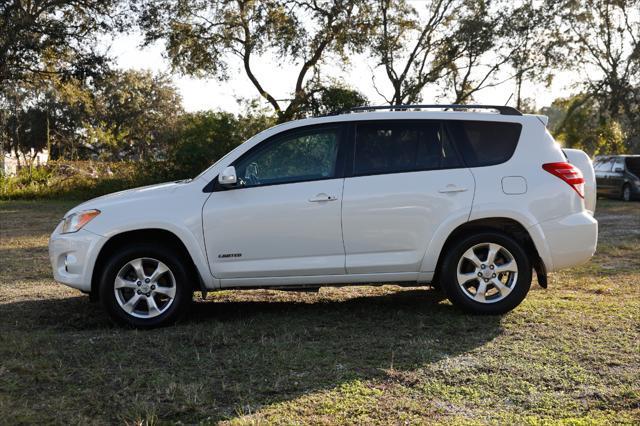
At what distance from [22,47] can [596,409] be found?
23.1 m

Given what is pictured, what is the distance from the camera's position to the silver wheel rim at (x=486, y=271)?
622cm

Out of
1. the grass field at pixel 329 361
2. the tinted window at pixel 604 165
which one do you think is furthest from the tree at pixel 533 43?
the grass field at pixel 329 361

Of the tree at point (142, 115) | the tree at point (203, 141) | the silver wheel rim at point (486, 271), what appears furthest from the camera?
the tree at point (142, 115)

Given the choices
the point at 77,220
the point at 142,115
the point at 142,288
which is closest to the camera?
the point at 142,288

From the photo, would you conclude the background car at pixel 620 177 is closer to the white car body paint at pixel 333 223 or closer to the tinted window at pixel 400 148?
the white car body paint at pixel 333 223

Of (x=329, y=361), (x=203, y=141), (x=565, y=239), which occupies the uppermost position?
(x=203, y=141)

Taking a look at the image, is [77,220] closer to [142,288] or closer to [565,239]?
[142,288]

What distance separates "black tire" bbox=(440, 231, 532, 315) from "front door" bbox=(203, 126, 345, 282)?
917mm

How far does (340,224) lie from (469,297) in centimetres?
128

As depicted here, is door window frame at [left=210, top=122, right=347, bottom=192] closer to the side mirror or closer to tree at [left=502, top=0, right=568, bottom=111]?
the side mirror

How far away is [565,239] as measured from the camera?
20.6ft

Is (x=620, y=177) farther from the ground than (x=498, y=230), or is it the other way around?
(x=620, y=177)

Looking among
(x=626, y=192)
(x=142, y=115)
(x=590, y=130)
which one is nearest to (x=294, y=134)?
(x=626, y=192)

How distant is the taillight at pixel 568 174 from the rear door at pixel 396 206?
0.72 meters
